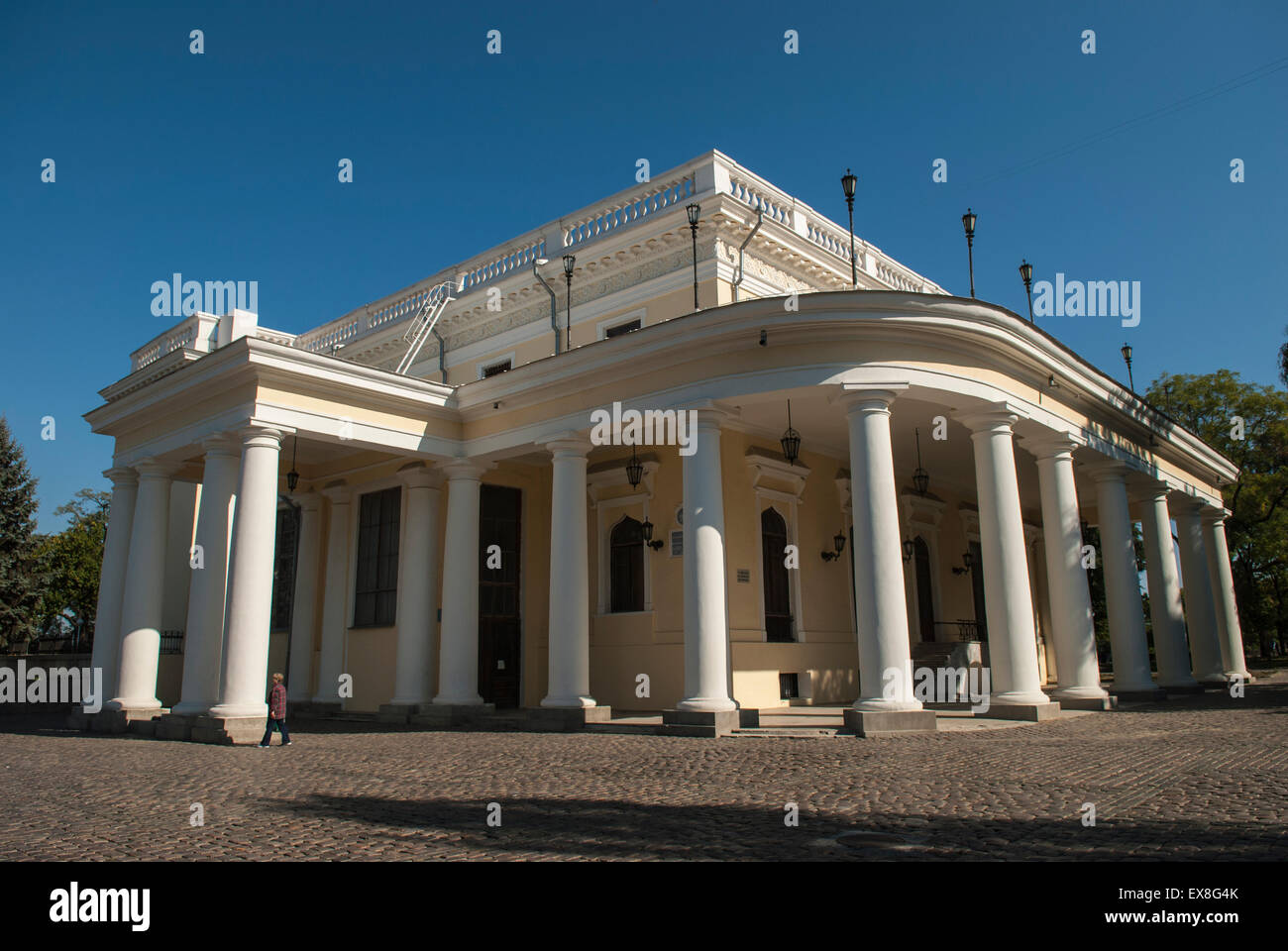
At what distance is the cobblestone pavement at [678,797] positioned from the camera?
18.6 ft

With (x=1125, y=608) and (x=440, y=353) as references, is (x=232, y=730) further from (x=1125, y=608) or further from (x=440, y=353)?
(x=1125, y=608)

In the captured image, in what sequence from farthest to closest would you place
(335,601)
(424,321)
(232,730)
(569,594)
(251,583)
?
(424,321)
(335,601)
(569,594)
(251,583)
(232,730)

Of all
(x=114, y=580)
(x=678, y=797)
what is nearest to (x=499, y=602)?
(x=114, y=580)

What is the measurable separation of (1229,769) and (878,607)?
446 centimetres

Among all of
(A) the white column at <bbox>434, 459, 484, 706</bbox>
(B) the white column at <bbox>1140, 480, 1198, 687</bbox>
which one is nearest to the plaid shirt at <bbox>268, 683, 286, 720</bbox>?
(A) the white column at <bbox>434, 459, 484, 706</bbox>

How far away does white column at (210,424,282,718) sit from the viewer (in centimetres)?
1357

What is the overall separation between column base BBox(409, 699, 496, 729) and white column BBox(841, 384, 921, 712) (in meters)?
7.39

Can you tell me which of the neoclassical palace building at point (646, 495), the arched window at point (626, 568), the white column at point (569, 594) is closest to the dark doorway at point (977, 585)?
the neoclassical palace building at point (646, 495)

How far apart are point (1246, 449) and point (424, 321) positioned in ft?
106

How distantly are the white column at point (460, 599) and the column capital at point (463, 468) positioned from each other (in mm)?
19

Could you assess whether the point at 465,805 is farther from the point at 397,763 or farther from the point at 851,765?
the point at 851,765

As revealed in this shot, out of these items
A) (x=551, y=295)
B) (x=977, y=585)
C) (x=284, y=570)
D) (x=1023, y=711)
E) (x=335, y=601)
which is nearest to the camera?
(x=1023, y=711)

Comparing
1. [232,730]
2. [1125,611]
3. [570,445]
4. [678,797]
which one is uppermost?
[570,445]

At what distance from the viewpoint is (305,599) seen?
794 inches
